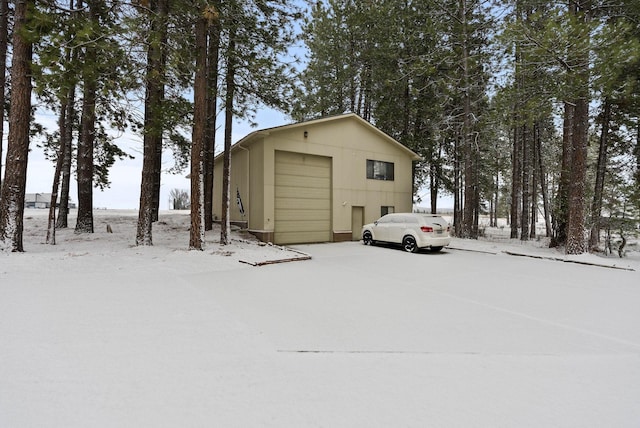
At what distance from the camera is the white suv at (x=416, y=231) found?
36.4 feet

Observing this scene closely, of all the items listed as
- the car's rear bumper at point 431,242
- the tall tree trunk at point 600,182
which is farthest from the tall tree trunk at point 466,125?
the car's rear bumper at point 431,242

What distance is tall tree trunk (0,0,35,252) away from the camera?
7965 mm

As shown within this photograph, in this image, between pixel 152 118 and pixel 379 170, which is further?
pixel 379 170

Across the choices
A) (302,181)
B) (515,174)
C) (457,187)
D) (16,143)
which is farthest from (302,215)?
(515,174)

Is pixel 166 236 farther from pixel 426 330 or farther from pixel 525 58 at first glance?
pixel 525 58

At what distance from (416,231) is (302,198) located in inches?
210

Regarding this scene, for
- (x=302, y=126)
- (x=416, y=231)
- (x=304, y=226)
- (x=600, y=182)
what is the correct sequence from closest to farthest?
1. (x=416, y=231)
2. (x=600, y=182)
3. (x=302, y=126)
4. (x=304, y=226)

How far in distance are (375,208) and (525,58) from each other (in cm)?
869

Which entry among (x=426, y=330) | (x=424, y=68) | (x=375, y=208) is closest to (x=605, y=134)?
(x=424, y=68)

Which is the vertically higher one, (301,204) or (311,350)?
(301,204)

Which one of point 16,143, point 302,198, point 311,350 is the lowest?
A: point 311,350

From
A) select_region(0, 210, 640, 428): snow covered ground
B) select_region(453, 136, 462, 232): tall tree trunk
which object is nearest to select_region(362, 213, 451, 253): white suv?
select_region(0, 210, 640, 428): snow covered ground

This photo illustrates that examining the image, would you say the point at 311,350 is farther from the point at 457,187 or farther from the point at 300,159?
the point at 457,187

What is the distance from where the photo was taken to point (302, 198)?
14.0m
